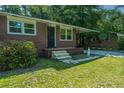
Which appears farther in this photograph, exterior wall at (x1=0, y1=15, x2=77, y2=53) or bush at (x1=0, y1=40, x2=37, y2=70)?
exterior wall at (x1=0, y1=15, x2=77, y2=53)

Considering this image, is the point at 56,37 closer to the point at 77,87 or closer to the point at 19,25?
the point at 19,25

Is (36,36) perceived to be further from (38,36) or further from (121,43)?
(121,43)

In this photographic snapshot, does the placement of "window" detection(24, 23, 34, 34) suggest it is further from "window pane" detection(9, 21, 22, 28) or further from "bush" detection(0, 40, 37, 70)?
"bush" detection(0, 40, 37, 70)

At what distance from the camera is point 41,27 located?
15.4m

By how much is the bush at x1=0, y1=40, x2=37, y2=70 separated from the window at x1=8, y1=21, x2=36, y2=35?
7.29 ft

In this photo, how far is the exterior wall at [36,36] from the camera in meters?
12.5

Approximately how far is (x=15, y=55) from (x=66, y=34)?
9152 mm

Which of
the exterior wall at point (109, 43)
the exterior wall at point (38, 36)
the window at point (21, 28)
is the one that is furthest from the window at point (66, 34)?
the exterior wall at point (109, 43)

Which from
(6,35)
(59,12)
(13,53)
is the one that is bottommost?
(13,53)

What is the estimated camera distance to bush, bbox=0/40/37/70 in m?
9.95

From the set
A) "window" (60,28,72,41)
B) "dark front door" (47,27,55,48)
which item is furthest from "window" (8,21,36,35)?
"window" (60,28,72,41)

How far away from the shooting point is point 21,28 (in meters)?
13.9
